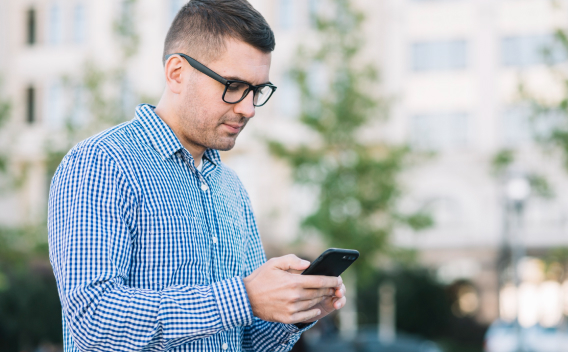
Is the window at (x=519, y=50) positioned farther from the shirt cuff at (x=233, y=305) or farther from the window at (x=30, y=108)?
the shirt cuff at (x=233, y=305)

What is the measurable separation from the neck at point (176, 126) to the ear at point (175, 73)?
0.09m

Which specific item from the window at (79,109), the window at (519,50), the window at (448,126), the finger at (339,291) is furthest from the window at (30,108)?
the finger at (339,291)

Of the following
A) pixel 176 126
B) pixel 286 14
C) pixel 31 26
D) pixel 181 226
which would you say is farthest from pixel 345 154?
pixel 31 26

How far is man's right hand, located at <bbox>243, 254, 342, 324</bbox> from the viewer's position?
178cm

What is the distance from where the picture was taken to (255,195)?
97.4 feet

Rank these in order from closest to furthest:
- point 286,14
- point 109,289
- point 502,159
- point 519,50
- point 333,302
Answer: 1. point 109,289
2. point 333,302
3. point 502,159
4. point 519,50
5. point 286,14

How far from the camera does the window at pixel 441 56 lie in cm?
2916

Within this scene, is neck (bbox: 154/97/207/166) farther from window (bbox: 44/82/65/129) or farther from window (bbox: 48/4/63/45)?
window (bbox: 48/4/63/45)

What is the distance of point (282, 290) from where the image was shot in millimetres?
1777

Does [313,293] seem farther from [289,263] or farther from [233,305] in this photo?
[233,305]

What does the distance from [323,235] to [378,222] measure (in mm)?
1626

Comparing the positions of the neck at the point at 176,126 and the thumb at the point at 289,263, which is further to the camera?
the neck at the point at 176,126

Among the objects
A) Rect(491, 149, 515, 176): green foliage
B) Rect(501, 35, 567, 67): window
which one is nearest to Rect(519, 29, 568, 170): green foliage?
Rect(491, 149, 515, 176): green foliage

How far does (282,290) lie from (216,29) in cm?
81
